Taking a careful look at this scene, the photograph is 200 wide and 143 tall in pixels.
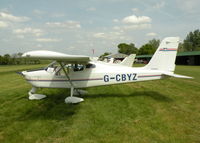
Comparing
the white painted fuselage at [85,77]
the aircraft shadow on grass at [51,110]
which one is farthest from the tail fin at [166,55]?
the aircraft shadow on grass at [51,110]

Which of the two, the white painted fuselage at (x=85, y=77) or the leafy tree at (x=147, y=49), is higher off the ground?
the leafy tree at (x=147, y=49)

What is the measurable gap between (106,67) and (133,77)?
4.01 feet

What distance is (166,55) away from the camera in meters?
6.55

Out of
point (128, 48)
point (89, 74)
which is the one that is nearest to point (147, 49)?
point (128, 48)

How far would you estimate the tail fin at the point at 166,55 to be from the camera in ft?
21.1

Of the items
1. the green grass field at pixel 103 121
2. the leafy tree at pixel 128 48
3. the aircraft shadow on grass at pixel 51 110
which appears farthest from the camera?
the leafy tree at pixel 128 48

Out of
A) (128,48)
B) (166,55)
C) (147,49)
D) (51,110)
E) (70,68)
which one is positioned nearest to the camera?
(51,110)

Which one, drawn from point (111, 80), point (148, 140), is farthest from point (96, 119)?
point (111, 80)

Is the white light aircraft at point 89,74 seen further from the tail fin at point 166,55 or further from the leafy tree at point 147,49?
the leafy tree at point 147,49

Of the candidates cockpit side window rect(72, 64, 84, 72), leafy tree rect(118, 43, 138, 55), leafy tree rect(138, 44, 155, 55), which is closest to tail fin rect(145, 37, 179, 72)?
cockpit side window rect(72, 64, 84, 72)

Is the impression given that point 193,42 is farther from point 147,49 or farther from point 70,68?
point 70,68

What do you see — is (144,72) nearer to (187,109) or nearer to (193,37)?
(187,109)

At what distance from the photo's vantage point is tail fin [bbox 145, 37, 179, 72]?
6446mm

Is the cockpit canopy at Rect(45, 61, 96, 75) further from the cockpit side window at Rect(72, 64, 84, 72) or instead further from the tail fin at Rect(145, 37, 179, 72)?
the tail fin at Rect(145, 37, 179, 72)
